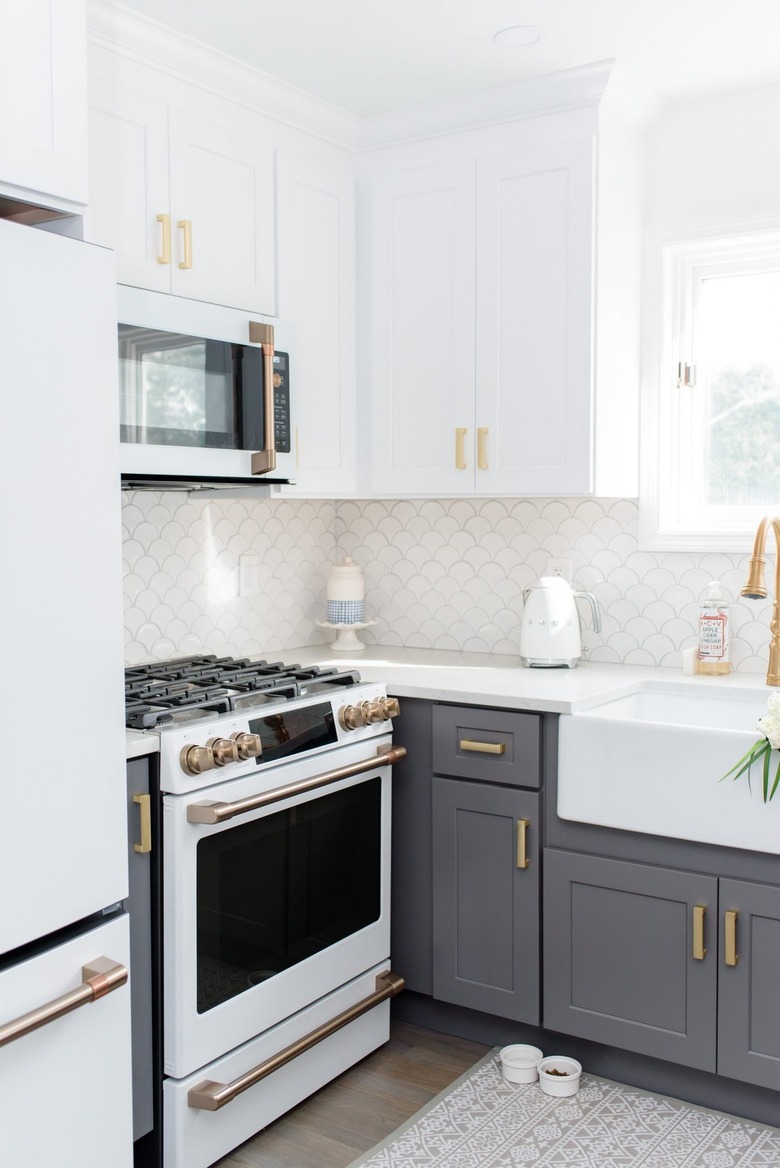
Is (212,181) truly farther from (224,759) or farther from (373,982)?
(373,982)

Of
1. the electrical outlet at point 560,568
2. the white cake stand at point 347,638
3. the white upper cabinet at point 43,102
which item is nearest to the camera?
the white upper cabinet at point 43,102

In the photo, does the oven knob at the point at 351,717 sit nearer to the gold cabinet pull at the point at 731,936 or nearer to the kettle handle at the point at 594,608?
the kettle handle at the point at 594,608

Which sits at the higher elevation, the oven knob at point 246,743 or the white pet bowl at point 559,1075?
the oven knob at point 246,743

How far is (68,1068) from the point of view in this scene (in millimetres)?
1730

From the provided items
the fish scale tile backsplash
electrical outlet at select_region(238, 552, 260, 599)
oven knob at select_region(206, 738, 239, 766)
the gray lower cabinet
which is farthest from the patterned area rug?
electrical outlet at select_region(238, 552, 260, 599)

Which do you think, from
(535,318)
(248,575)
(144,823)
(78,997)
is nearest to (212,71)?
(535,318)

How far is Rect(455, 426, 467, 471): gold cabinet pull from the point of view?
297cm

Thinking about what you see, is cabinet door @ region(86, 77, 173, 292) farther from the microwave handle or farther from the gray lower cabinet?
the gray lower cabinet

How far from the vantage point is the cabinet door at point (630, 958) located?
239 cm

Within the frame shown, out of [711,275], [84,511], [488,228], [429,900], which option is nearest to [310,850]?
[429,900]

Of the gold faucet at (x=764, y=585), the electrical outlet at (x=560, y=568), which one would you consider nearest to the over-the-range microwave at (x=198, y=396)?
the electrical outlet at (x=560, y=568)

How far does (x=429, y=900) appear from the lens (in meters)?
2.78

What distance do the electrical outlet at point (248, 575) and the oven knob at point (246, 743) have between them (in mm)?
1008

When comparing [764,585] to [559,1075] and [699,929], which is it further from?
[559,1075]
